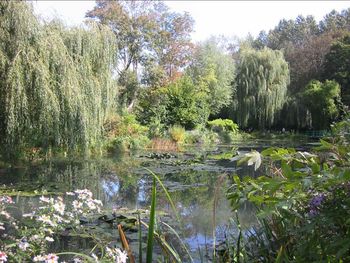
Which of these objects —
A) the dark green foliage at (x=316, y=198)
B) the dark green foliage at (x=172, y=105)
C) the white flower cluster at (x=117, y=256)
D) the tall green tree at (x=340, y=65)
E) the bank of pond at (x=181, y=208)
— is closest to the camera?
the dark green foliage at (x=316, y=198)

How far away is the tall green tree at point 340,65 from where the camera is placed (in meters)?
29.1

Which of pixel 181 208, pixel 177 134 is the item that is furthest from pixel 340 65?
pixel 181 208

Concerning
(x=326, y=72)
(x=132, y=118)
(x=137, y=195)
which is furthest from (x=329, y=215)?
(x=326, y=72)

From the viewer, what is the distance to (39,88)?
7.17 meters

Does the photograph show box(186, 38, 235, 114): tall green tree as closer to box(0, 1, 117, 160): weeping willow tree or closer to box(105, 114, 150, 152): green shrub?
box(105, 114, 150, 152): green shrub

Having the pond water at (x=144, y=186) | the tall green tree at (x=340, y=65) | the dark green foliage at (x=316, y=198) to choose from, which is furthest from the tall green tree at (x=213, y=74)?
the dark green foliage at (x=316, y=198)

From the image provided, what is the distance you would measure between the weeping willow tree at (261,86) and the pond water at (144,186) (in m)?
14.8

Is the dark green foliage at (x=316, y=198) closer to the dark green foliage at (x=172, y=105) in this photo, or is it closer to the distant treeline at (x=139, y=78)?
the distant treeline at (x=139, y=78)

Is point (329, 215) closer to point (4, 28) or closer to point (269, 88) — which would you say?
point (4, 28)

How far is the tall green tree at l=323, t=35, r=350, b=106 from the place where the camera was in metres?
29.1

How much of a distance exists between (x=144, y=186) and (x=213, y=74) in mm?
19841

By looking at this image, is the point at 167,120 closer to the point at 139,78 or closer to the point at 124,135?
the point at 139,78

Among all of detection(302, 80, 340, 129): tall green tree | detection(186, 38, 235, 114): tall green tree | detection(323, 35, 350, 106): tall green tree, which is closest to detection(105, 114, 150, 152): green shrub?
detection(186, 38, 235, 114): tall green tree

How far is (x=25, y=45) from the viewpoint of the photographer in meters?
7.28
